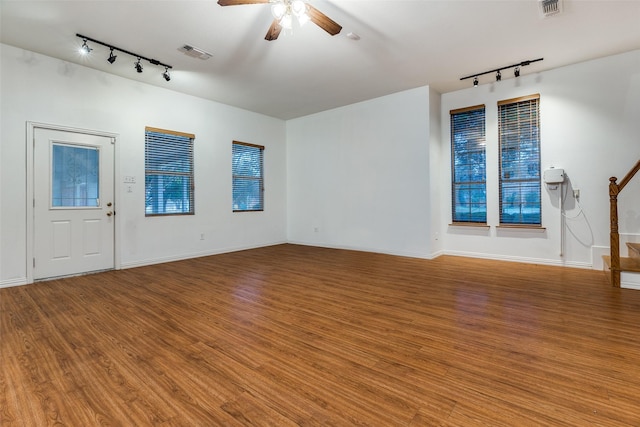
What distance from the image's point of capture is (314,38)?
3.74m

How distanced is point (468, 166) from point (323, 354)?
4.83 m

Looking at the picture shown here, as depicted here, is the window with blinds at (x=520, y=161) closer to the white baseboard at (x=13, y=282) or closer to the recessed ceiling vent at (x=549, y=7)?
the recessed ceiling vent at (x=549, y=7)

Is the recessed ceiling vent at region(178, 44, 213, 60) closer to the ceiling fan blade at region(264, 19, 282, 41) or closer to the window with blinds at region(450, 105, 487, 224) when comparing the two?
the ceiling fan blade at region(264, 19, 282, 41)

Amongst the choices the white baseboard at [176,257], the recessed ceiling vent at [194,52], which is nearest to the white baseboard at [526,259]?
the white baseboard at [176,257]

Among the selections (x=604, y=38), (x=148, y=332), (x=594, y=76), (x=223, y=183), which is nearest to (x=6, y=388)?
(x=148, y=332)

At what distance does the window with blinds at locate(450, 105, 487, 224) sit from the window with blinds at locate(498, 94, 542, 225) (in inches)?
12.0

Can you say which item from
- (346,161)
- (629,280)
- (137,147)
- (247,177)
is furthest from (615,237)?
(137,147)

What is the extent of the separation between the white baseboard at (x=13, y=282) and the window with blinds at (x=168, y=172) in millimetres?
1769

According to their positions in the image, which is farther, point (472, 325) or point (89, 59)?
point (89, 59)

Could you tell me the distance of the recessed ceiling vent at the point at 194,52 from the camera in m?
4.00

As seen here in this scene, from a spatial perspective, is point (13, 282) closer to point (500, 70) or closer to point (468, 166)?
point (468, 166)

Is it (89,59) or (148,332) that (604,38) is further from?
(89,59)

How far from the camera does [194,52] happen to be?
162 inches

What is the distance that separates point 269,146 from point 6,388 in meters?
6.22
